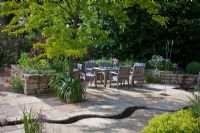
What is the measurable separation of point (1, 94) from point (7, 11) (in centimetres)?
223

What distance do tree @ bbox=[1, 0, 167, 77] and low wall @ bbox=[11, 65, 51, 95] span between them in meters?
1.04

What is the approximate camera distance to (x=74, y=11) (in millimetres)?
7828

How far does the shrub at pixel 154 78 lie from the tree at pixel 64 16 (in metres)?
4.08

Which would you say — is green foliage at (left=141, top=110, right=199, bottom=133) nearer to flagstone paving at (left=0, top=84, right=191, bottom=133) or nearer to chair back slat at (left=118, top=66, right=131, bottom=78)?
flagstone paving at (left=0, top=84, right=191, bottom=133)

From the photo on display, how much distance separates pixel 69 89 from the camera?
7730mm

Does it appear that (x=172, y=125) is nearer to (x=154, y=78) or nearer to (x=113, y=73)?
(x=113, y=73)

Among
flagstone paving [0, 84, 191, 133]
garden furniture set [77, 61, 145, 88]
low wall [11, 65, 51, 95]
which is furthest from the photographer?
garden furniture set [77, 61, 145, 88]

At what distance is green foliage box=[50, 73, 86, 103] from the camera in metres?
7.68

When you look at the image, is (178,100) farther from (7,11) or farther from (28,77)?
(7,11)

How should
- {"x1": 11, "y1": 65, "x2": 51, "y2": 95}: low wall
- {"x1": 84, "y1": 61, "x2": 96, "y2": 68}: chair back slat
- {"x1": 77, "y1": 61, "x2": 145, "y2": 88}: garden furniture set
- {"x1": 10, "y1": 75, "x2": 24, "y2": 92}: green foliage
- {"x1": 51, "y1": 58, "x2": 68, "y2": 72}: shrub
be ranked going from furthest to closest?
{"x1": 84, "y1": 61, "x2": 96, "y2": 68}: chair back slat < {"x1": 77, "y1": 61, "x2": 145, "y2": 88}: garden furniture set < {"x1": 51, "y1": 58, "x2": 68, "y2": 72}: shrub < {"x1": 10, "y1": 75, "x2": 24, "y2": 92}: green foliage < {"x1": 11, "y1": 65, "x2": 51, "y2": 95}: low wall

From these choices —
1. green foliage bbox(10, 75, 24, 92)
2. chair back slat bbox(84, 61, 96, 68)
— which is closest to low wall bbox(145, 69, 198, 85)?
chair back slat bbox(84, 61, 96, 68)

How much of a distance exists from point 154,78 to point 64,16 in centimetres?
489

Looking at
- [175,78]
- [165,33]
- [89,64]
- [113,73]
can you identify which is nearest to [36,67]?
[89,64]

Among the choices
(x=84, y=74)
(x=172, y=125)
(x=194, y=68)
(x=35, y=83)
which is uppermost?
(x=194, y=68)
